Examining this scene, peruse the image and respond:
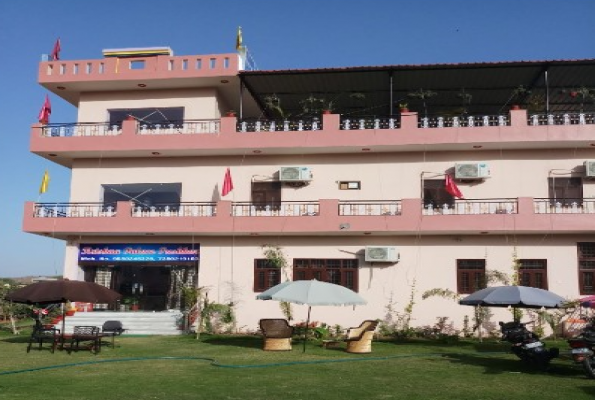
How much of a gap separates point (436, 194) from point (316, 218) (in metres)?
4.32

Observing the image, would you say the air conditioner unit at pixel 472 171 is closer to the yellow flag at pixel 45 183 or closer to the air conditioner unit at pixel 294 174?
the air conditioner unit at pixel 294 174

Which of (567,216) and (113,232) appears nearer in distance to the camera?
(567,216)

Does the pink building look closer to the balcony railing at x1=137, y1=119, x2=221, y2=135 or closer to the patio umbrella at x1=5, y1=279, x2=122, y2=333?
the balcony railing at x1=137, y1=119, x2=221, y2=135

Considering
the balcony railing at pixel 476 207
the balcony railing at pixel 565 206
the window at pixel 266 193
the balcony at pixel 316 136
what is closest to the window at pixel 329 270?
the window at pixel 266 193

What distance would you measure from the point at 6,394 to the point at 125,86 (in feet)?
51.1

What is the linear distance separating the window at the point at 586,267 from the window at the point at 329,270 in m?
7.13

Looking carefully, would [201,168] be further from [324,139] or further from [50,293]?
[50,293]

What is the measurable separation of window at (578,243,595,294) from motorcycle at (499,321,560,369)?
7772mm

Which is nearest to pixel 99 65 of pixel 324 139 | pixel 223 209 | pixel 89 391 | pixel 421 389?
pixel 223 209

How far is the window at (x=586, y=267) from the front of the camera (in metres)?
20.1

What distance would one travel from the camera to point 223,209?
21.4 metres

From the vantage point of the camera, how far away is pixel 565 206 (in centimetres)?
2055

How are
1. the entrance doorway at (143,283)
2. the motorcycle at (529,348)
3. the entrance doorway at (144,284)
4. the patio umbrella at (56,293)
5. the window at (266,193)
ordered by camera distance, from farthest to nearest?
the entrance doorway at (144,284), the entrance doorway at (143,283), the window at (266,193), the patio umbrella at (56,293), the motorcycle at (529,348)

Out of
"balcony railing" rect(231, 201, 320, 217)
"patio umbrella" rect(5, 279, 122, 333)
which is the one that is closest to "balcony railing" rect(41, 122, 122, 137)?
"balcony railing" rect(231, 201, 320, 217)
